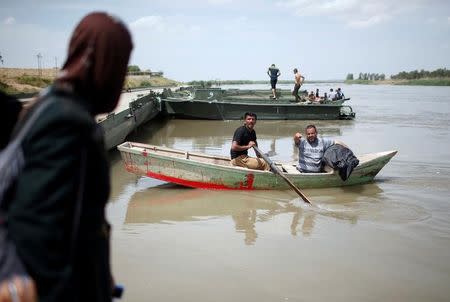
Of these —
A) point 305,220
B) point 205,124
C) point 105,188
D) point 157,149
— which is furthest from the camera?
point 205,124

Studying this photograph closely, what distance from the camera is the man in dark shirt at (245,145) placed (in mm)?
8297

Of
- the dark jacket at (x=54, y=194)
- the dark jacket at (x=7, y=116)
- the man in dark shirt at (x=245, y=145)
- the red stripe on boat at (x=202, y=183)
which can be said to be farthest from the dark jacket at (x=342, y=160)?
the dark jacket at (x=54, y=194)

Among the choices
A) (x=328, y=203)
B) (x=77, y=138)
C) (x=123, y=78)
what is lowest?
(x=328, y=203)

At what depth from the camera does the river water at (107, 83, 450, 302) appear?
14.6 feet

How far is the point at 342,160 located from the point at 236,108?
12929 mm

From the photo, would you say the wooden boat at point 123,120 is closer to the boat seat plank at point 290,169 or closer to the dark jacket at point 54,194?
the boat seat plank at point 290,169

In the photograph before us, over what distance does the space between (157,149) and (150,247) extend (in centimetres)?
389

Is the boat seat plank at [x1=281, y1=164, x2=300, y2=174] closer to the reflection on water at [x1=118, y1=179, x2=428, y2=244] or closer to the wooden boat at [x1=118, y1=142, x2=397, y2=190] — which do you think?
the wooden boat at [x1=118, y1=142, x2=397, y2=190]

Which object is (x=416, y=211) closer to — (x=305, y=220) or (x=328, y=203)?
(x=328, y=203)

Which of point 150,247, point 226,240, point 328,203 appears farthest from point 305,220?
point 150,247

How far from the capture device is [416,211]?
755 centimetres

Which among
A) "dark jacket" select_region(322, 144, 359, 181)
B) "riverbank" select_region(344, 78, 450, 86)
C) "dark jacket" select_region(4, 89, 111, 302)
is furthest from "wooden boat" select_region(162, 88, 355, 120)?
"riverbank" select_region(344, 78, 450, 86)

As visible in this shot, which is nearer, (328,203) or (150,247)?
(150,247)

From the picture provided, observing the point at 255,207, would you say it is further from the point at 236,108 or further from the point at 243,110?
the point at 243,110
